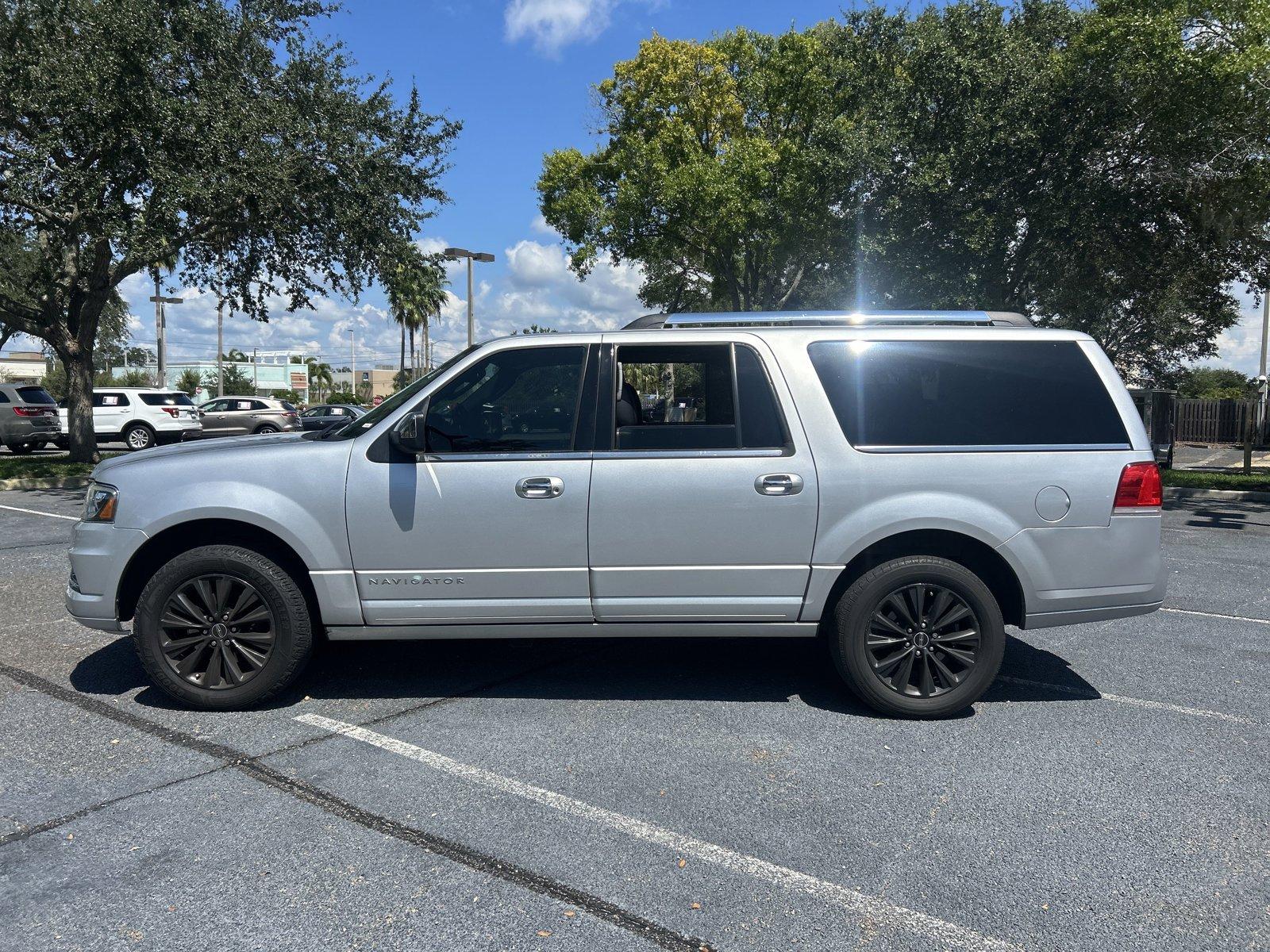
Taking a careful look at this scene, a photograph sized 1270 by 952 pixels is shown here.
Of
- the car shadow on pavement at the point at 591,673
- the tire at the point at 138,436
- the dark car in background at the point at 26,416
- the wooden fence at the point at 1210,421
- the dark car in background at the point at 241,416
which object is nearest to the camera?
the car shadow on pavement at the point at 591,673

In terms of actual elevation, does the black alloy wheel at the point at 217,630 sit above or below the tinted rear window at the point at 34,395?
below

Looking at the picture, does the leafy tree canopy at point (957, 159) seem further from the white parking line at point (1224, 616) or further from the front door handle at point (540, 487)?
the front door handle at point (540, 487)

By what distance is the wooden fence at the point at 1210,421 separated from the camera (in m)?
33.2

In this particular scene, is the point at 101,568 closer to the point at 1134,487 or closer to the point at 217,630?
the point at 217,630

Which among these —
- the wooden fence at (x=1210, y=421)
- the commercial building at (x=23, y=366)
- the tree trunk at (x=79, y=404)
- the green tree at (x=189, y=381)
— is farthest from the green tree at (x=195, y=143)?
the commercial building at (x=23, y=366)

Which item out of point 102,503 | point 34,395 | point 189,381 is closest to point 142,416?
point 34,395

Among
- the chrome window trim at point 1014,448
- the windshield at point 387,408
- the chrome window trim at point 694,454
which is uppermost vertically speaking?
the windshield at point 387,408

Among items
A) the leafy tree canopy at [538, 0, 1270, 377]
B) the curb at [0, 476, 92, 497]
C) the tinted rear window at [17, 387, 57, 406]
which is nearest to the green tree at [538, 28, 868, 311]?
the leafy tree canopy at [538, 0, 1270, 377]

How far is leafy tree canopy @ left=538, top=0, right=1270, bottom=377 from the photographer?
14422 millimetres

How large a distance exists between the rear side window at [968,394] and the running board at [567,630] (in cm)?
101

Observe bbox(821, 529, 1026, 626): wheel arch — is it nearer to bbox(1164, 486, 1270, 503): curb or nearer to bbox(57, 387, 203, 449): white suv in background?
bbox(1164, 486, 1270, 503): curb

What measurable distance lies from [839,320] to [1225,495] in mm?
13502

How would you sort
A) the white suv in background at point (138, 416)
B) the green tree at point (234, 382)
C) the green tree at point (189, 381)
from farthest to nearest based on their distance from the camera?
the green tree at point (189, 381) < the green tree at point (234, 382) < the white suv in background at point (138, 416)

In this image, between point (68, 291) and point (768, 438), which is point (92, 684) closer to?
point (768, 438)
